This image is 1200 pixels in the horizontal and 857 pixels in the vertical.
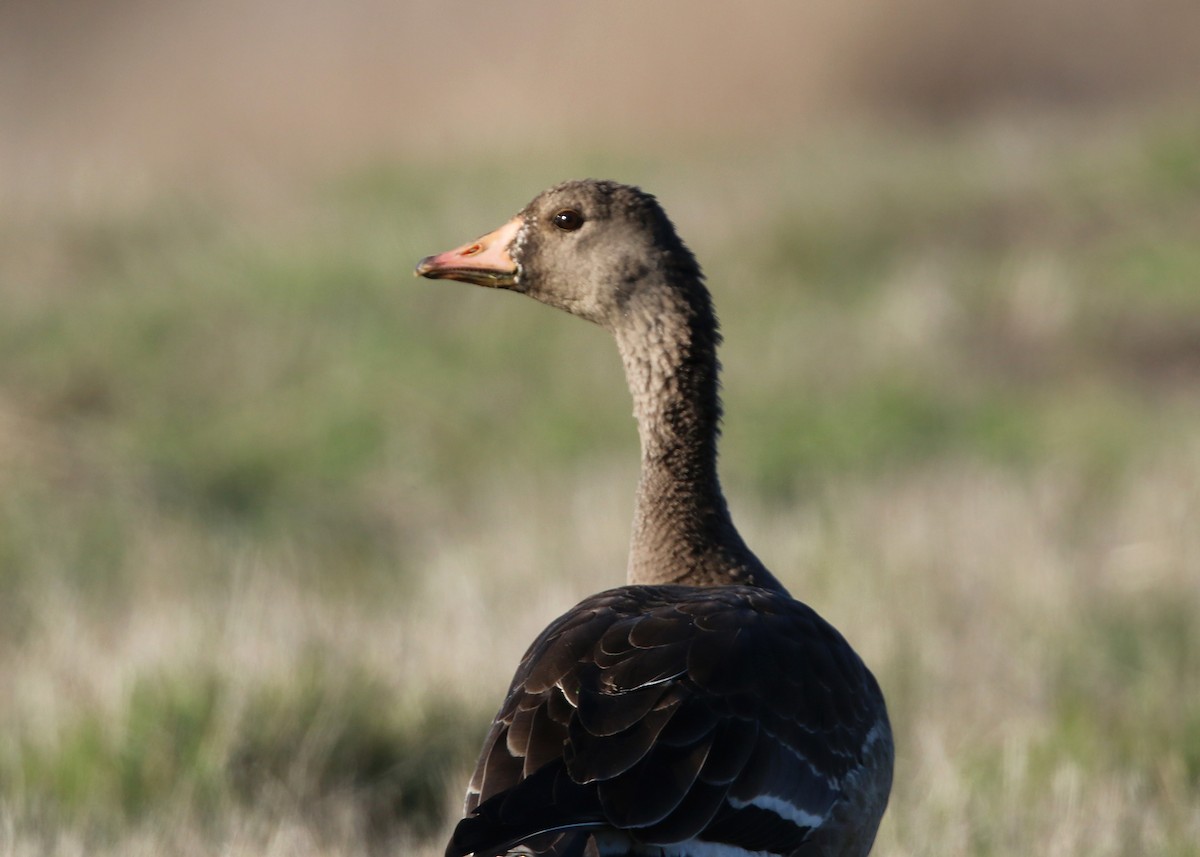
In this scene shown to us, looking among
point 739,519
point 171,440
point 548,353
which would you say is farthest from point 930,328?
point 171,440

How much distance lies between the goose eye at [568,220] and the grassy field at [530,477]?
173 centimetres

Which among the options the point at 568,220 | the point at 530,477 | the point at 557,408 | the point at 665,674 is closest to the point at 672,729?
the point at 665,674

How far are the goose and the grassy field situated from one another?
1040mm

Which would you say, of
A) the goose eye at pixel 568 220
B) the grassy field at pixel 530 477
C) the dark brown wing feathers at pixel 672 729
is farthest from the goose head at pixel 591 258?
the grassy field at pixel 530 477

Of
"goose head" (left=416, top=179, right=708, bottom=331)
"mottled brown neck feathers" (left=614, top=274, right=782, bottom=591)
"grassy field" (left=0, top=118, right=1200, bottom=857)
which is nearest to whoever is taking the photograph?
"mottled brown neck feathers" (left=614, top=274, right=782, bottom=591)

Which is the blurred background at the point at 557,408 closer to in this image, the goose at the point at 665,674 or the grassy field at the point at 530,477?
the grassy field at the point at 530,477

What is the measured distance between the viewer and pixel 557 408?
37.6 feet

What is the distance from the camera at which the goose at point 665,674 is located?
3.04 metres

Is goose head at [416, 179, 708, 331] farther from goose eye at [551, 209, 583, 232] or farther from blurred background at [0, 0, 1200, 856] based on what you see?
blurred background at [0, 0, 1200, 856]

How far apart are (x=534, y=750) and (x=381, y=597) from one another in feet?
15.7

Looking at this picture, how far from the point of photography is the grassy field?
507cm

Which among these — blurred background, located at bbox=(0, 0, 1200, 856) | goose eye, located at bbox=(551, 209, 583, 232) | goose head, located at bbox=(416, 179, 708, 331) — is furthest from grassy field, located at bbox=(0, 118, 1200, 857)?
goose eye, located at bbox=(551, 209, 583, 232)

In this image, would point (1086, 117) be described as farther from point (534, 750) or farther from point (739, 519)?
point (534, 750)

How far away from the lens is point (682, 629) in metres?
3.46
